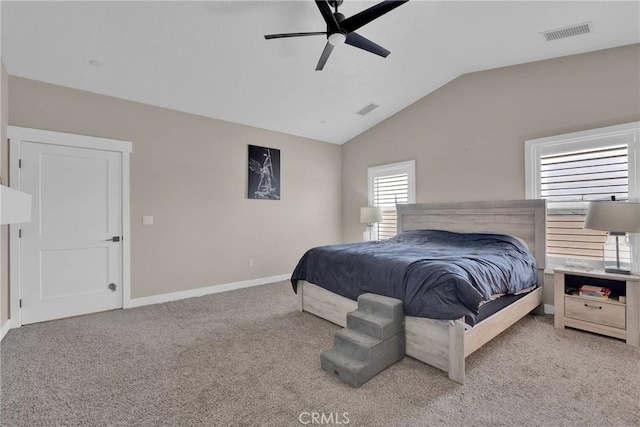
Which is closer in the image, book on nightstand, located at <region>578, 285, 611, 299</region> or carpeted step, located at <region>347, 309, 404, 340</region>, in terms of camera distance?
carpeted step, located at <region>347, 309, 404, 340</region>

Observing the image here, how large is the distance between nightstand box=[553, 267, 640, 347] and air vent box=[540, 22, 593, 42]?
2.42 m

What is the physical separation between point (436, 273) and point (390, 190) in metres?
3.31

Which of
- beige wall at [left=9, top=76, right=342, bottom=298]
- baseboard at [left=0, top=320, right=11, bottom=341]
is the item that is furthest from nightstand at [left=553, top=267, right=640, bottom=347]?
baseboard at [left=0, top=320, right=11, bottom=341]

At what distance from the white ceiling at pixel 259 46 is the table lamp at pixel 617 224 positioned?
1.76 metres

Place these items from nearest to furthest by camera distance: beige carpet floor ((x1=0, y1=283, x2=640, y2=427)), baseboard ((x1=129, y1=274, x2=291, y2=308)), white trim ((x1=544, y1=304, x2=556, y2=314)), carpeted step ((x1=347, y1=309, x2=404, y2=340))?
beige carpet floor ((x1=0, y1=283, x2=640, y2=427)) < carpeted step ((x1=347, y1=309, x2=404, y2=340)) < white trim ((x1=544, y1=304, x2=556, y2=314)) < baseboard ((x1=129, y1=274, x2=291, y2=308))

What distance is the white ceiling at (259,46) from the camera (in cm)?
282

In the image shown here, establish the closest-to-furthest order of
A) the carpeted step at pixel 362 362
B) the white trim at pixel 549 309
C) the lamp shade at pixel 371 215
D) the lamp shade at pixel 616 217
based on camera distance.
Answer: the carpeted step at pixel 362 362 → the lamp shade at pixel 616 217 → the white trim at pixel 549 309 → the lamp shade at pixel 371 215

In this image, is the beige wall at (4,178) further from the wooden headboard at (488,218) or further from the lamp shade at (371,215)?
the wooden headboard at (488,218)

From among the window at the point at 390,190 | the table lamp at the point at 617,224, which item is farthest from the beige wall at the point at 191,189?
the table lamp at the point at 617,224

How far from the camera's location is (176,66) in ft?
11.5

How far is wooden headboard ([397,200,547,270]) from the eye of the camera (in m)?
3.70

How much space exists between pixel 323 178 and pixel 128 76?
362 centimetres

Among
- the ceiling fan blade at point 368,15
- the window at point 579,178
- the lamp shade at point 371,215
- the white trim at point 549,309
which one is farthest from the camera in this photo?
the lamp shade at point 371,215

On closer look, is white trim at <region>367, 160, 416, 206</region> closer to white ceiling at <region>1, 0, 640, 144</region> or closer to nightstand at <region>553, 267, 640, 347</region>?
white ceiling at <region>1, 0, 640, 144</region>
